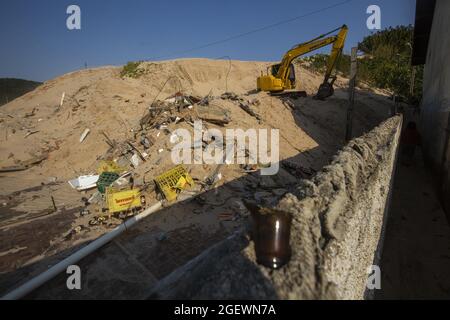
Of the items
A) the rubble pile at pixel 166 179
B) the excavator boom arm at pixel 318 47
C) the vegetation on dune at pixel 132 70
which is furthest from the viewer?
the vegetation on dune at pixel 132 70

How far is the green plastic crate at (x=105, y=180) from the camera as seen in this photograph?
678cm

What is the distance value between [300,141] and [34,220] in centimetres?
838

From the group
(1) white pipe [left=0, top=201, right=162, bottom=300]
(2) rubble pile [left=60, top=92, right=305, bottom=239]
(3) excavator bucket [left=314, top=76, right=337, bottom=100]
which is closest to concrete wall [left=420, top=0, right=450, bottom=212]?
(2) rubble pile [left=60, top=92, right=305, bottom=239]

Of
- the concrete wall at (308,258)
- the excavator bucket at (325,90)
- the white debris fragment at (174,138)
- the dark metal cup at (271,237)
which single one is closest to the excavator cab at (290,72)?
the excavator bucket at (325,90)

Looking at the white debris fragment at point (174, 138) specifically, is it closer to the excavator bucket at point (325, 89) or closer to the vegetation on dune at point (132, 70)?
the excavator bucket at point (325, 89)

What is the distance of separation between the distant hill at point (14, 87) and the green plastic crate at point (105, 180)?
93.9 ft

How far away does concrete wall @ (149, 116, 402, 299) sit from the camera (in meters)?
1.34

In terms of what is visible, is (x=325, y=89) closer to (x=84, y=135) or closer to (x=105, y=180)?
(x=105, y=180)

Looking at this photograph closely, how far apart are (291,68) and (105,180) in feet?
34.6

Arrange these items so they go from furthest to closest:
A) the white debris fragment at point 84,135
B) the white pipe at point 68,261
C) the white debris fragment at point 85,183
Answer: the white debris fragment at point 84,135
the white debris fragment at point 85,183
the white pipe at point 68,261

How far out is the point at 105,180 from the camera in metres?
7.06

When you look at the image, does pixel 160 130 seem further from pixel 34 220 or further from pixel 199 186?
pixel 34 220

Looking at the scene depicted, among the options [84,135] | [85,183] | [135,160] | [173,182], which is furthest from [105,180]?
[84,135]

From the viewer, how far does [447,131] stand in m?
6.10
